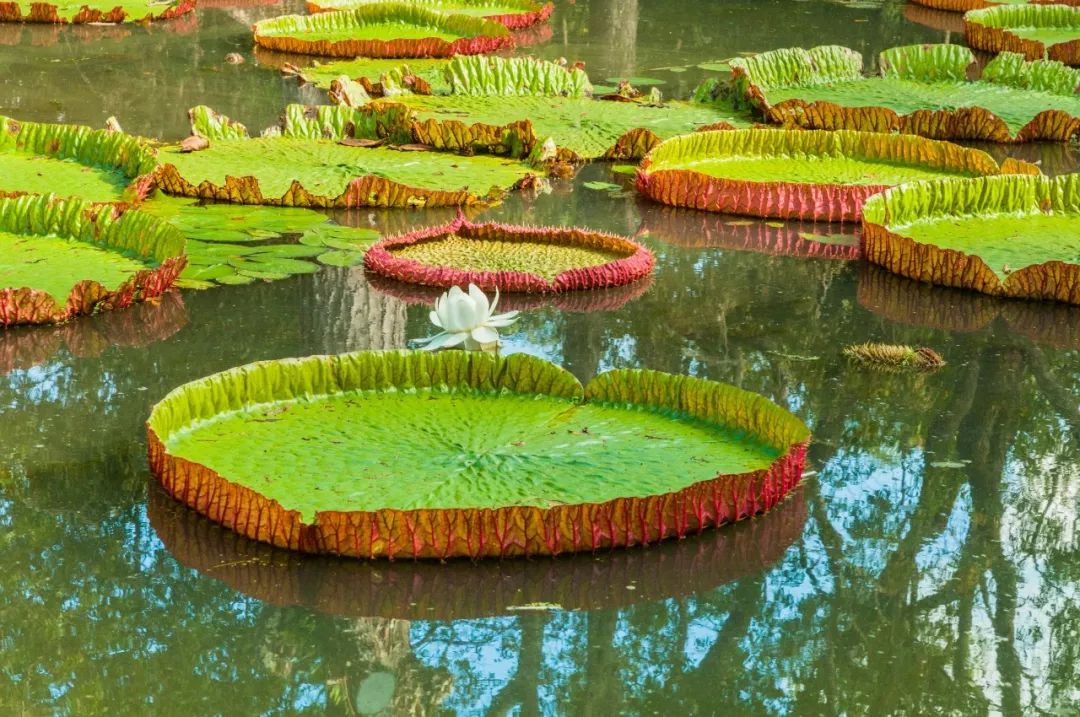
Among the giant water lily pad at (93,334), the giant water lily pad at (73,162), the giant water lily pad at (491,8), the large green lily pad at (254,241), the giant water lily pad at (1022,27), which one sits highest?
the giant water lily pad at (1022,27)

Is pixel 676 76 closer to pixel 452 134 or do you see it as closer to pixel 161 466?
pixel 452 134

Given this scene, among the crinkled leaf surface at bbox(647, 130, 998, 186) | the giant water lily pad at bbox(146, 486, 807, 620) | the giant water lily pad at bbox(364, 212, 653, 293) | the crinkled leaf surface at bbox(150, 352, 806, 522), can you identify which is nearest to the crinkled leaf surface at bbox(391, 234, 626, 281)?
the giant water lily pad at bbox(364, 212, 653, 293)

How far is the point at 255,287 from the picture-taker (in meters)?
5.33

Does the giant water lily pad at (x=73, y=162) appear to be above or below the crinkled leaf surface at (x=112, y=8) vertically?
below

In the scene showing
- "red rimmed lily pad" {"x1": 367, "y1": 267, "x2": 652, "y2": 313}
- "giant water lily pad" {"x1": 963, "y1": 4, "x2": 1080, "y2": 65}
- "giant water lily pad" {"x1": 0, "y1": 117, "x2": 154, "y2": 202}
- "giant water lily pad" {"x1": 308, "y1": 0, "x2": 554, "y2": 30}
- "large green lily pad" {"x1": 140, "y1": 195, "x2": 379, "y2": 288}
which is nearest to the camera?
"red rimmed lily pad" {"x1": 367, "y1": 267, "x2": 652, "y2": 313}

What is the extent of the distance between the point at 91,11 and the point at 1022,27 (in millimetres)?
7450

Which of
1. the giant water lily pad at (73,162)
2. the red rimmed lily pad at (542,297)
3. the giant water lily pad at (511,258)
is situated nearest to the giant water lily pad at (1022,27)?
the giant water lily pad at (511,258)

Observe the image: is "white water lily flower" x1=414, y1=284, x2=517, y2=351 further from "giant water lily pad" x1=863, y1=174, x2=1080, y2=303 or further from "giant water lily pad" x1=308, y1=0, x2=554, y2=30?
"giant water lily pad" x1=308, y1=0, x2=554, y2=30

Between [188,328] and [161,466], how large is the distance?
1.44 metres

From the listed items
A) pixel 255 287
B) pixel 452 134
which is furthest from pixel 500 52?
pixel 255 287

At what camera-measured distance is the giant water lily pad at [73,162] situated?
6.29 m

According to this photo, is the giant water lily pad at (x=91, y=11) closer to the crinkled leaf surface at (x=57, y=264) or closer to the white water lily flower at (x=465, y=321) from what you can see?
the crinkled leaf surface at (x=57, y=264)

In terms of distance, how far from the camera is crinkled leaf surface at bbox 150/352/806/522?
131 inches

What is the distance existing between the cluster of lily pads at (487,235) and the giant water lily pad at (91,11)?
28 millimetres
